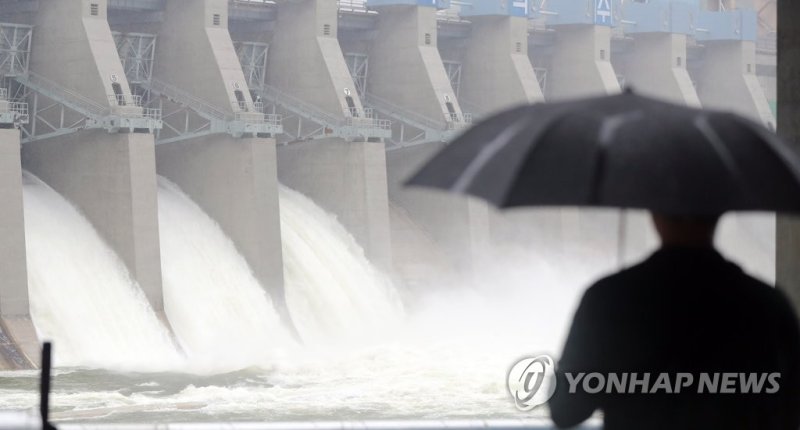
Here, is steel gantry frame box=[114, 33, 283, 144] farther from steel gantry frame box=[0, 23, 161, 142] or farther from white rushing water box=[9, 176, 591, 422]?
steel gantry frame box=[0, 23, 161, 142]

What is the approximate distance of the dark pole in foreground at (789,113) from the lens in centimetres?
893

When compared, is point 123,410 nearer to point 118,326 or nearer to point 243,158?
point 118,326

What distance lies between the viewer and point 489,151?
3.60 m

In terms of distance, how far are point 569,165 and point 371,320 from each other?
28631 mm

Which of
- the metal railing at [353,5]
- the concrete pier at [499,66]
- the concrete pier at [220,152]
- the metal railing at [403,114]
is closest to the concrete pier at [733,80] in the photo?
the concrete pier at [499,66]

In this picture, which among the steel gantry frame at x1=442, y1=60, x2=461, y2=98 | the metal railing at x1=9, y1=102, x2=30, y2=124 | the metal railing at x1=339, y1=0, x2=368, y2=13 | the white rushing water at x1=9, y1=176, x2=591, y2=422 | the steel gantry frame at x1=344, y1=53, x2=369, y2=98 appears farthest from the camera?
the steel gantry frame at x1=442, y1=60, x2=461, y2=98

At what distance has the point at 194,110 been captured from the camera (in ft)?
100

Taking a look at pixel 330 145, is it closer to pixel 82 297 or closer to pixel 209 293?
pixel 209 293

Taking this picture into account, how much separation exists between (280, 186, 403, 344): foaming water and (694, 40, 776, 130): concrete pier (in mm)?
17210

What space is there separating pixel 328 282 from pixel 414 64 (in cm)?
726

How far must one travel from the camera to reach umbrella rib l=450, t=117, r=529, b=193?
3566 millimetres

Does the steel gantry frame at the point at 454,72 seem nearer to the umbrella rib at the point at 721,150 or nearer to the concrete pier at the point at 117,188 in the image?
the concrete pier at the point at 117,188

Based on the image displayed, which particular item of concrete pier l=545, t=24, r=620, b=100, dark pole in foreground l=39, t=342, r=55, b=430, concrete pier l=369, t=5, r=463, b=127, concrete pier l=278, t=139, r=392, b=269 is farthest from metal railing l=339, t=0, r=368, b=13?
dark pole in foreground l=39, t=342, r=55, b=430

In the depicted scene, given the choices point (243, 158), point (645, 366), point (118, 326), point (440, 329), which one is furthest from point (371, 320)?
point (645, 366)
